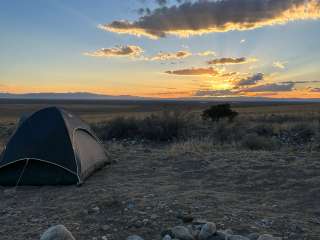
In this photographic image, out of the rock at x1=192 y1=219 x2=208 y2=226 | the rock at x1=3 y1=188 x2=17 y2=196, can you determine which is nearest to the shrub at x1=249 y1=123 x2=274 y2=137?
the rock at x1=3 y1=188 x2=17 y2=196

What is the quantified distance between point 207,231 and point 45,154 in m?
5.22

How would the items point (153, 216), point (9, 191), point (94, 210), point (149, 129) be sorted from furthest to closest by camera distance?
point (149, 129)
point (9, 191)
point (94, 210)
point (153, 216)

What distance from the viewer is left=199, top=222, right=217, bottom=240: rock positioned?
6395 mm

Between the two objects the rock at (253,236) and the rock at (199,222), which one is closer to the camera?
the rock at (253,236)

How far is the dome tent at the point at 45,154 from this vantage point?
1035 centimetres

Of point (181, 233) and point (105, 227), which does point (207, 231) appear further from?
point (105, 227)

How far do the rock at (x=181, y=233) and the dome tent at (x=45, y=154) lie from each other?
4.06 meters

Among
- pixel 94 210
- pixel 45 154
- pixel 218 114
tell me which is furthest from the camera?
pixel 218 114

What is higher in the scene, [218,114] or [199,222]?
[218,114]

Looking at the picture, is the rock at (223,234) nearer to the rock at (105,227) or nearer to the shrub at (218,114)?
the rock at (105,227)

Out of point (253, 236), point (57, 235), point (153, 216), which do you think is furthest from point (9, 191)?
point (253, 236)

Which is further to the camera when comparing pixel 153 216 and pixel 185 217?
pixel 153 216

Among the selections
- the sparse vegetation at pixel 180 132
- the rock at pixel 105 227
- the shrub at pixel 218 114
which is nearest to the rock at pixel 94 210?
the rock at pixel 105 227

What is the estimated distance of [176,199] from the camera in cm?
855
